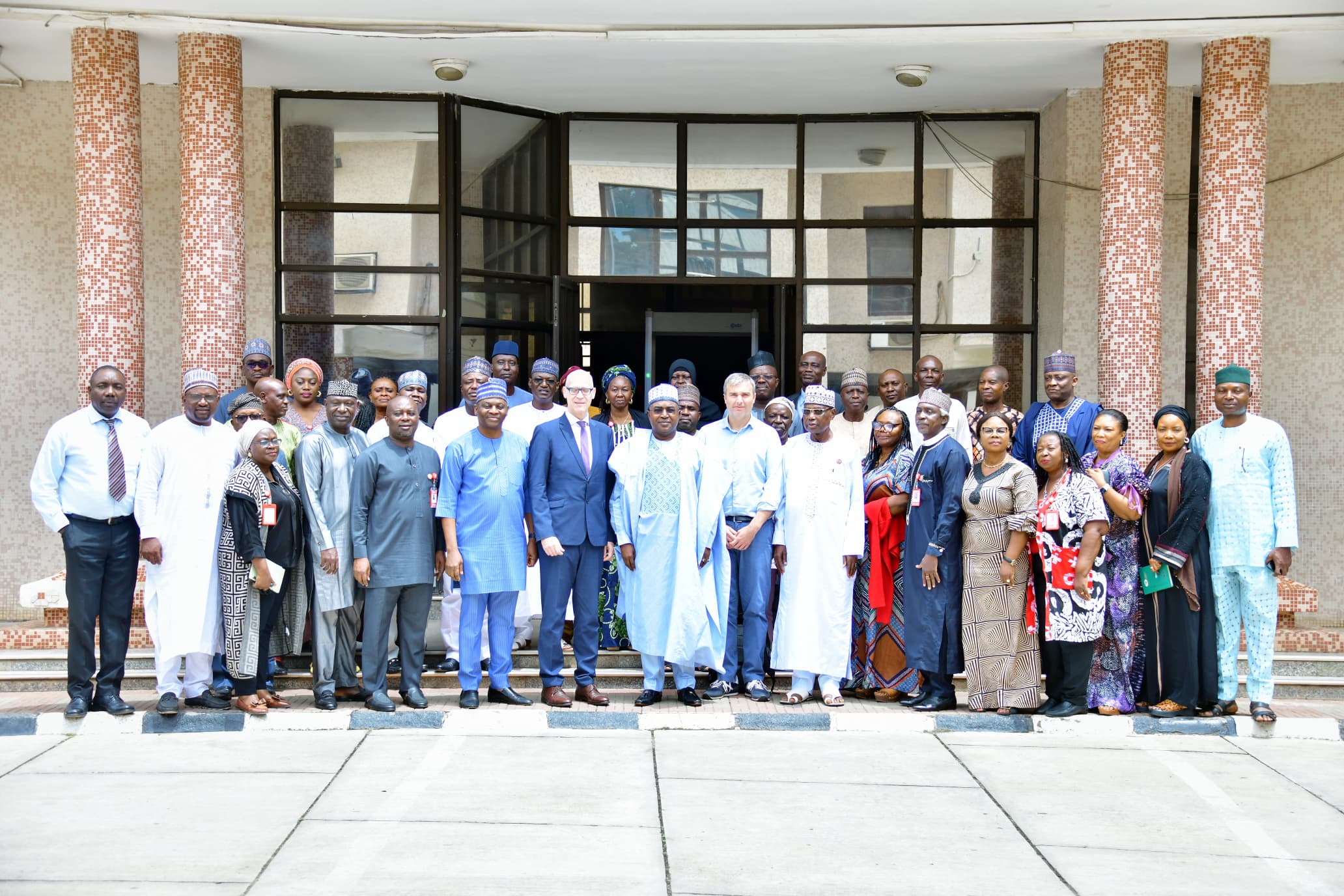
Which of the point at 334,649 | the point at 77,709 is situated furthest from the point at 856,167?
the point at 77,709

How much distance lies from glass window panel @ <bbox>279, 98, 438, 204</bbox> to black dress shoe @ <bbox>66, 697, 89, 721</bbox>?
521cm

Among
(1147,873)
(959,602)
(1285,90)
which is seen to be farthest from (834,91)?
(1147,873)

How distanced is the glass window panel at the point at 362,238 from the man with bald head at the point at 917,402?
13.9ft

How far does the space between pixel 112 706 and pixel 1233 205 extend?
321 inches

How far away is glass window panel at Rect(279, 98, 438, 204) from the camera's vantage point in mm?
11594

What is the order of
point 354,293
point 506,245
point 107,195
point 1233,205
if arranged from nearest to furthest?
1. point 107,195
2. point 1233,205
3. point 354,293
4. point 506,245

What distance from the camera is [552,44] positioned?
33.8 ft

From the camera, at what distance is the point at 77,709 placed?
7.61 meters

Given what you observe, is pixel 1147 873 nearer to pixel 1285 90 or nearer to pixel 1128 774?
pixel 1128 774

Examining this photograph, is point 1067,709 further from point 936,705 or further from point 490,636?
point 490,636

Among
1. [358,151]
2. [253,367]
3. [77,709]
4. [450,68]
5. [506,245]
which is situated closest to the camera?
[77,709]

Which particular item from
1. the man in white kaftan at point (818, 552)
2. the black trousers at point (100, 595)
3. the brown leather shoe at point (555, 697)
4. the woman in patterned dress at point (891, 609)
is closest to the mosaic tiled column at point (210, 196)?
the black trousers at point (100, 595)

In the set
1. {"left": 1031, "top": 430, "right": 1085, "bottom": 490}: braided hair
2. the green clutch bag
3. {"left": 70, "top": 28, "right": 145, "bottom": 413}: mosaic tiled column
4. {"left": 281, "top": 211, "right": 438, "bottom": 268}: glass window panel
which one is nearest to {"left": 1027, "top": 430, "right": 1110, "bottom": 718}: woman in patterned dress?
{"left": 1031, "top": 430, "right": 1085, "bottom": 490}: braided hair

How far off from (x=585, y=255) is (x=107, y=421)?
5.28m
